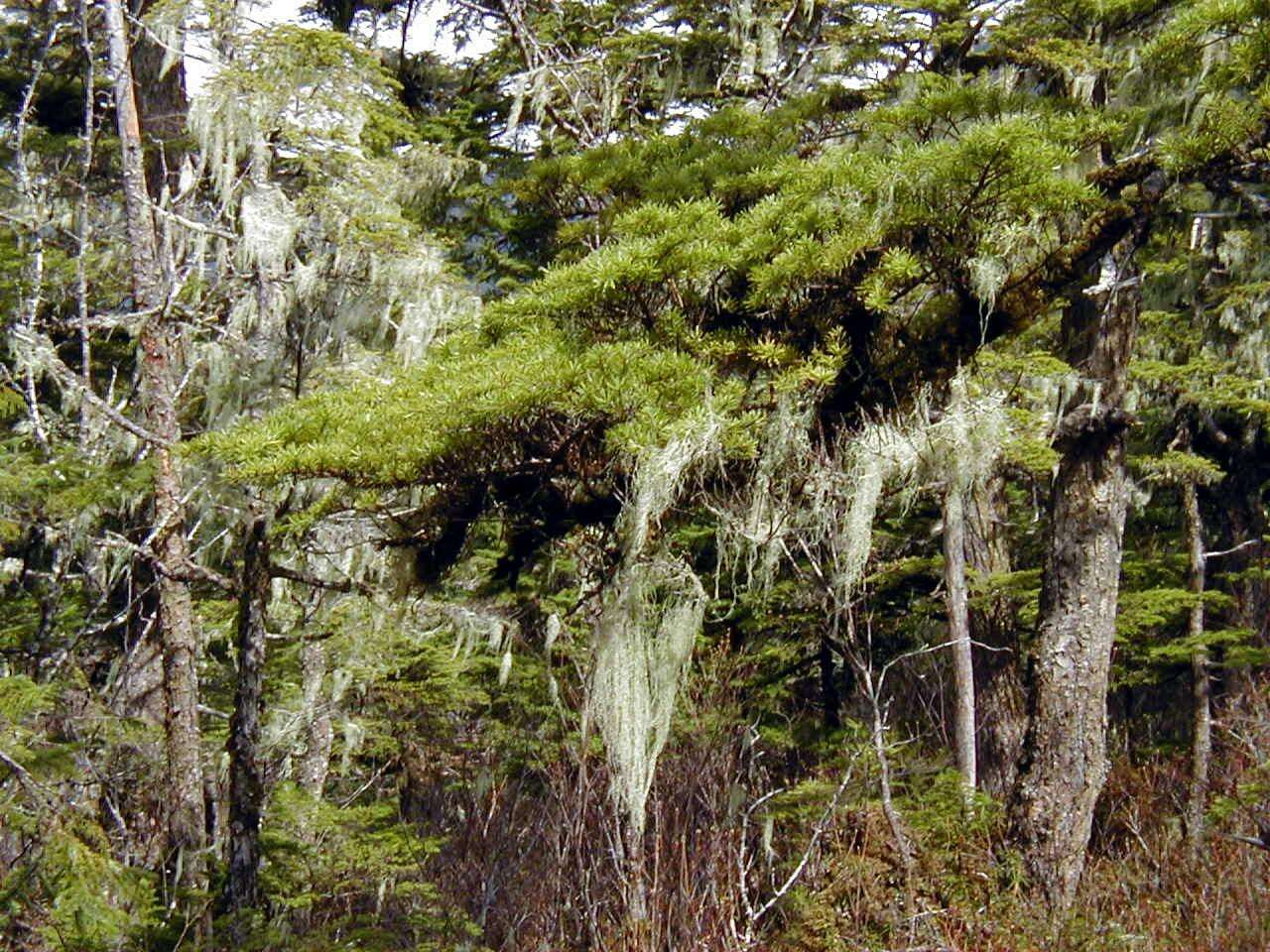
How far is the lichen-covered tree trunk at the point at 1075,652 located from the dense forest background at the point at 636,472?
28mm

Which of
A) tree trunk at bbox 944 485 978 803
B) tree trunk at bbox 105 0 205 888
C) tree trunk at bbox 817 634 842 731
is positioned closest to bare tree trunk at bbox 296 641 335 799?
tree trunk at bbox 105 0 205 888

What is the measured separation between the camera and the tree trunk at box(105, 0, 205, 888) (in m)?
→ 6.50

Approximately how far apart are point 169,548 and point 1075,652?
5329 millimetres

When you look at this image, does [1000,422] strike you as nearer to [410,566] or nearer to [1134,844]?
[410,566]

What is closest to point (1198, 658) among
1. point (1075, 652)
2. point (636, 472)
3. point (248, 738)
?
point (1075, 652)

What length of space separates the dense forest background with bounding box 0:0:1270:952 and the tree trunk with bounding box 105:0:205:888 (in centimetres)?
4

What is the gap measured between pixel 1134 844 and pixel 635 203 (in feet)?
23.1

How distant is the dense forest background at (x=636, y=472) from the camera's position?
14.0 feet

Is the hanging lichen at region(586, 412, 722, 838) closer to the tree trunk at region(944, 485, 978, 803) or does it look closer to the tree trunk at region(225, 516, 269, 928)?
the tree trunk at region(225, 516, 269, 928)

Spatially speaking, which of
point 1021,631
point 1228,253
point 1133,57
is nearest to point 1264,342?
point 1228,253

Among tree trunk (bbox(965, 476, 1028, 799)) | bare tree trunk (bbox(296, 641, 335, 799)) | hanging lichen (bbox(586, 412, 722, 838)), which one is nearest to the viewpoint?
hanging lichen (bbox(586, 412, 722, 838))

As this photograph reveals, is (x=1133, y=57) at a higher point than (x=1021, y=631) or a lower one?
higher

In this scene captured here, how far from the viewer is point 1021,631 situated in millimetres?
9953

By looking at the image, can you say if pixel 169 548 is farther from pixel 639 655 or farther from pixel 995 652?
pixel 995 652
